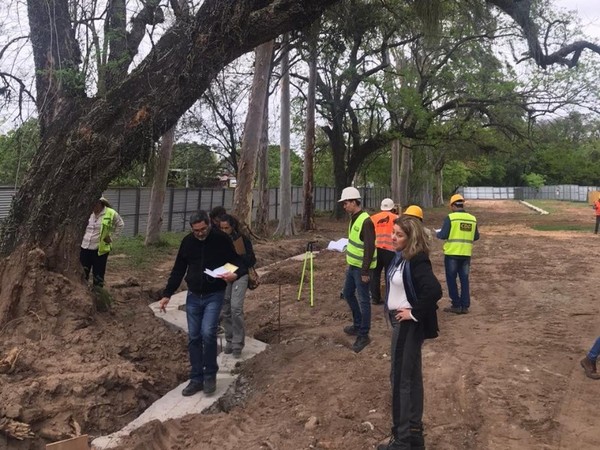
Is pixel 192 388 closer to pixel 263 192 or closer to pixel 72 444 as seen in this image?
pixel 72 444

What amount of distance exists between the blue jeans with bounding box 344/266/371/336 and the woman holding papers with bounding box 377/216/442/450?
2.62m

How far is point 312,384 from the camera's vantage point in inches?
219

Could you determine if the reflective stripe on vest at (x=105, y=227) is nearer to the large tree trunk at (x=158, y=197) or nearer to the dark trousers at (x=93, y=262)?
the dark trousers at (x=93, y=262)

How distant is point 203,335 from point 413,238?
2632 millimetres

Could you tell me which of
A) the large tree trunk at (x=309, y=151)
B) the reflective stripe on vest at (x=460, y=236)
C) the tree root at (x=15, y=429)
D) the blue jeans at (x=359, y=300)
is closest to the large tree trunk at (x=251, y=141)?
the large tree trunk at (x=309, y=151)

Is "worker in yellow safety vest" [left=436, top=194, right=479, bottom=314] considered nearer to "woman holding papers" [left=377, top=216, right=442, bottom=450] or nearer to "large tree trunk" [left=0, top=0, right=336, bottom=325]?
"large tree trunk" [left=0, top=0, right=336, bottom=325]

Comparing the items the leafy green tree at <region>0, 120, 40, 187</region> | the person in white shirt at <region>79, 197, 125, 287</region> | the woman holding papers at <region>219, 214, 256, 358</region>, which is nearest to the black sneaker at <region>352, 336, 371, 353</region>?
the woman holding papers at <region>219, 214, 256, 358</region>

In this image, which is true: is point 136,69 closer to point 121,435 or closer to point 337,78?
point 121,435

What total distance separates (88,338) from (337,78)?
25098mm

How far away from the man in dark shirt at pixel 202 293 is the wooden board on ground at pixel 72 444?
154cm

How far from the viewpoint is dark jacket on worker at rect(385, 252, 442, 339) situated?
4000 mm

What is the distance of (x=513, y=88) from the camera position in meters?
26.7

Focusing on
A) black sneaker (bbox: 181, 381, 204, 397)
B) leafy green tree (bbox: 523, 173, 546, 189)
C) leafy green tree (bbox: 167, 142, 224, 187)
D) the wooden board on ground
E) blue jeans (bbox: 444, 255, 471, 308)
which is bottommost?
black sneaker (bbox: 181, 381, 204, 397)

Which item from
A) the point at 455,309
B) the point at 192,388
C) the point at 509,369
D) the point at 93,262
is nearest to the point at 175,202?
the point at 93,262
